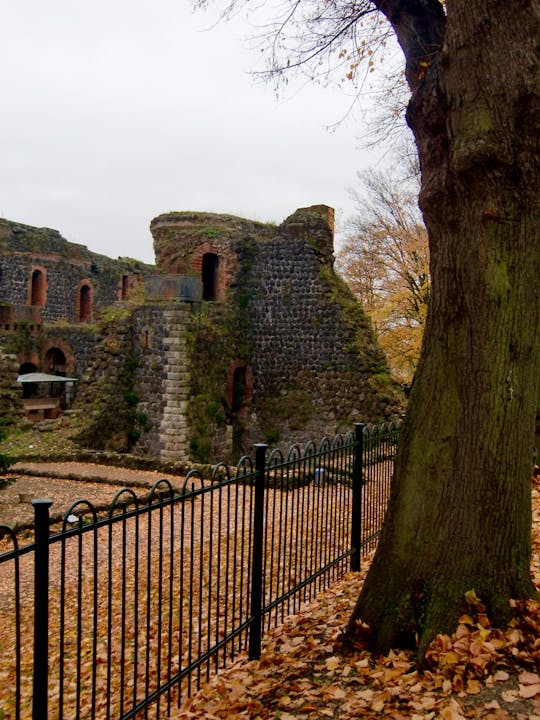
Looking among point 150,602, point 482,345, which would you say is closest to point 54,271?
point 150,602

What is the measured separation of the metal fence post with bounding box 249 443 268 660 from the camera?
5215mm

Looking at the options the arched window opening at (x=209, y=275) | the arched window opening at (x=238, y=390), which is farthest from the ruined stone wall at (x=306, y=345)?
the arched window opening at (x=209, y=275)

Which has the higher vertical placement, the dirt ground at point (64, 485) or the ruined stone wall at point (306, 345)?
the ruined stone wall at point (306, 345)

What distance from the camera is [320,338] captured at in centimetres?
1911

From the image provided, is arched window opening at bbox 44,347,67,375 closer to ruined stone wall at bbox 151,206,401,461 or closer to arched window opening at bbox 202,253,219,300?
ruined stone wall at bbox 151,206,401,461

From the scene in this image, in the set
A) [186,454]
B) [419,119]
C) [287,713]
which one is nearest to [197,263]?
[186,454]

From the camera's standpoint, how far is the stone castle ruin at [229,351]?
1778 cm

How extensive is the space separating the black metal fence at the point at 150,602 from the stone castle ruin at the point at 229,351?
8.47 metres

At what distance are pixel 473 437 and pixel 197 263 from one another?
1624 cm

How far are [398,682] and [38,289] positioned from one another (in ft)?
100

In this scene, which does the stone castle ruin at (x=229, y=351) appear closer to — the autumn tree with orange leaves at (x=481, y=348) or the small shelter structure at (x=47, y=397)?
the small shelter structure at (x=47, y=397)

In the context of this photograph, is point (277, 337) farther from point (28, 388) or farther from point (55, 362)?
point (55, 362)

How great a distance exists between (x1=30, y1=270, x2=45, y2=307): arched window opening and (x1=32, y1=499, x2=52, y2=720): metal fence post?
30.4 m

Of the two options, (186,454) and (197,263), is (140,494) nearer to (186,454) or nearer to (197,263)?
(186,454)
